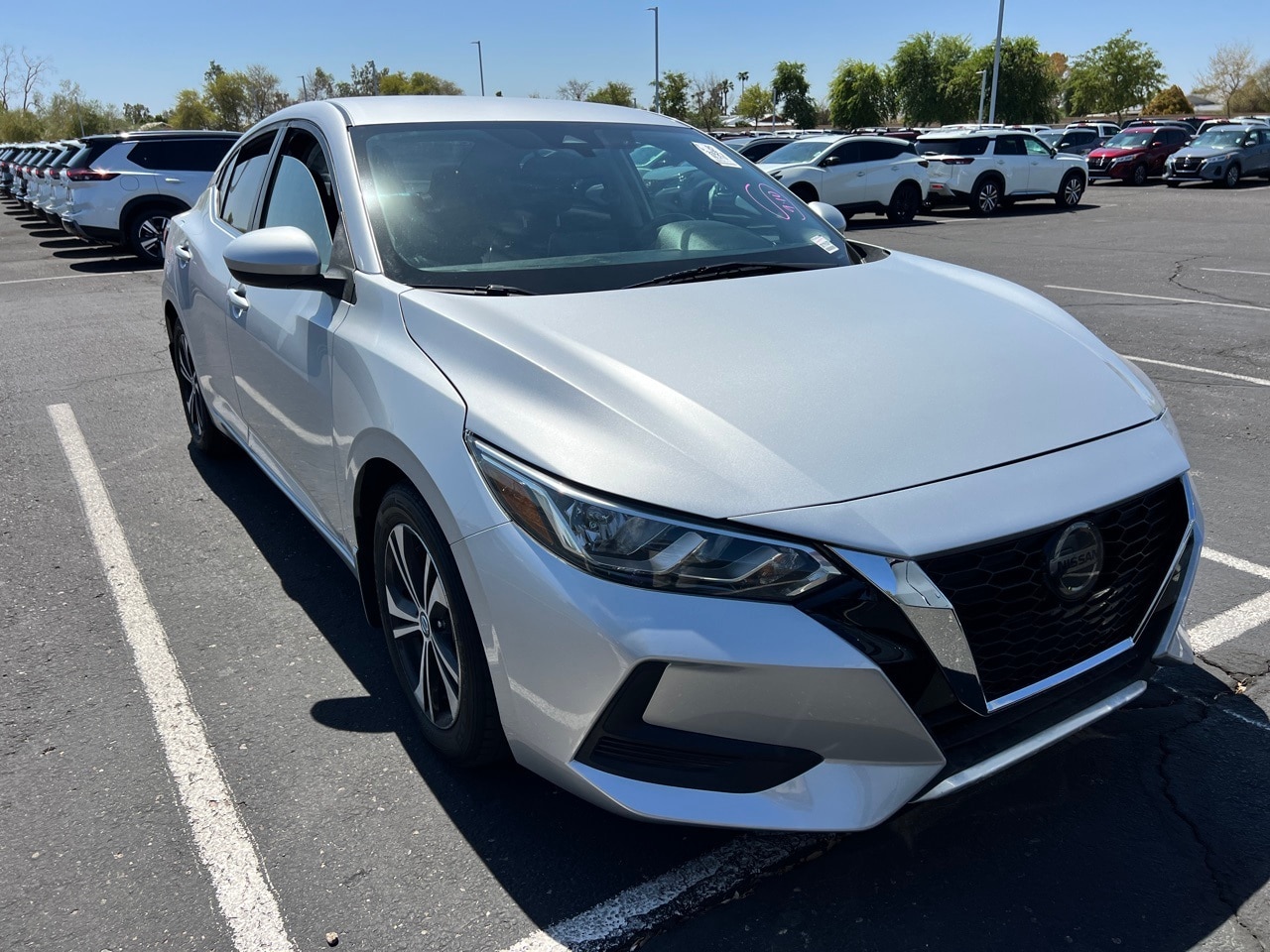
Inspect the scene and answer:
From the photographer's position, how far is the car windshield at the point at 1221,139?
90.1 ft

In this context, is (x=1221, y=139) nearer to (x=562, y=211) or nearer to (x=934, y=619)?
(x=562, y=211)

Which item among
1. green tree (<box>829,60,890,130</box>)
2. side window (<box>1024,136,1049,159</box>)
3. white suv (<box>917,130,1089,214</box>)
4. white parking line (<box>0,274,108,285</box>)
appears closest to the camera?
white parking line (<box>0,274,108,285</box>)

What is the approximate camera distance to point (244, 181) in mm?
4352

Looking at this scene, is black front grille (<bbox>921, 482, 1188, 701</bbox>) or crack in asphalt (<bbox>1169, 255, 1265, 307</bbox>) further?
crack in asphalt (<bbox>1169, 255, 1265, 307</bbox>)

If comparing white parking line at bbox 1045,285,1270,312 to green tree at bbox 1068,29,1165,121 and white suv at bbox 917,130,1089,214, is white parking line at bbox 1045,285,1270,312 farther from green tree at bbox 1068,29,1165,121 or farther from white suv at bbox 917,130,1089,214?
green tree at bbox 1068,29,1165,121

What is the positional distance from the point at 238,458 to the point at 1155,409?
15.1 ft

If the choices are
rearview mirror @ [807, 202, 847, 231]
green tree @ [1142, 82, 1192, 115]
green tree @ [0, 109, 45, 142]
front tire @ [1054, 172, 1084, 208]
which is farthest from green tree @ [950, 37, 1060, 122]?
green tree @ [0, 109, 45, 142]

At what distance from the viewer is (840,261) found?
10.9 feet

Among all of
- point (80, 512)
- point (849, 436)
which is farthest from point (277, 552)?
point (849, 436)

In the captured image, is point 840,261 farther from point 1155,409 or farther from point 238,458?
point 238,458

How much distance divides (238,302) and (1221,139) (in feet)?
102

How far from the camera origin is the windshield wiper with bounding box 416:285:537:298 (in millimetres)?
2740

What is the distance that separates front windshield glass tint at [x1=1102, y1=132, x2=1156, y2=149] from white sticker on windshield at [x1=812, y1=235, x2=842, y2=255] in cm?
2997

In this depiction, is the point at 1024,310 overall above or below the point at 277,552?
above
